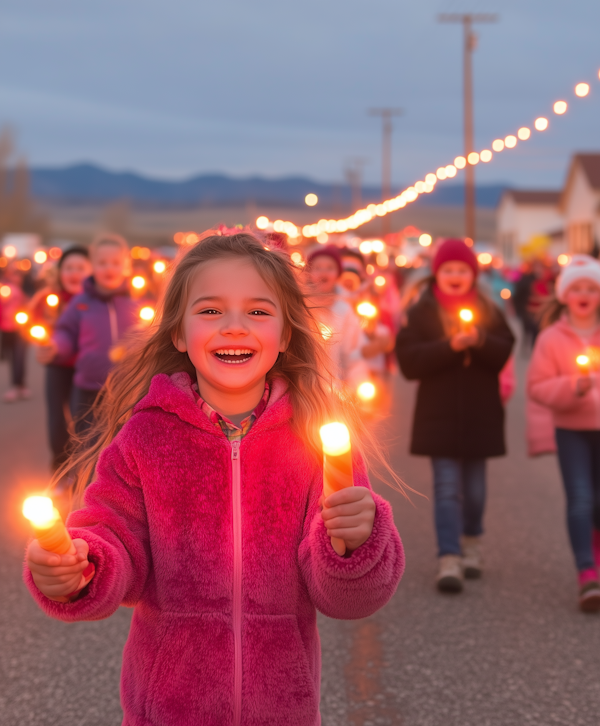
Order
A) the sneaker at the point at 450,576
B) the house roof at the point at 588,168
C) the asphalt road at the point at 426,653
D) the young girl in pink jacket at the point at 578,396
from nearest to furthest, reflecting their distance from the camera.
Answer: the asphalt road at the point at 426,653 < the young girl in pink jacket at the point at 578,396 < the sneaker at the point at 450,576 < the house roof at the point at 588,168

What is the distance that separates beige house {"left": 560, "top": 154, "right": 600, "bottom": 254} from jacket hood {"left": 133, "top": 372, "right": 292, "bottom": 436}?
50.8m

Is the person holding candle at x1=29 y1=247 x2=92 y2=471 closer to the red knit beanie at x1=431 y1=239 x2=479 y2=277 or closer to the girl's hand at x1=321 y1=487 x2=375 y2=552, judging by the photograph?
the red knit beanie at x1=431 y1=239 x2=479 y2=277

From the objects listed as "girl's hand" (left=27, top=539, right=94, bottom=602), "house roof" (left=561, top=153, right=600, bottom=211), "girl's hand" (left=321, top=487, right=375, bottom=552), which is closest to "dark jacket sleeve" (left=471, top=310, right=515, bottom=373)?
"girl's hand" (left=321, top=487, right=375, bottom=552)

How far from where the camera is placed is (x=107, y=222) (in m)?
144

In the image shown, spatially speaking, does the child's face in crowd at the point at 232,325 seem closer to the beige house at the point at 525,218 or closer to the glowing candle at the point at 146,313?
the glowing candle at the point at 146,313

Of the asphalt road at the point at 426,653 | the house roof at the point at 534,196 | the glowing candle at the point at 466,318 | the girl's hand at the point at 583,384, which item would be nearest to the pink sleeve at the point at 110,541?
the asphalt road at the point at 426,653

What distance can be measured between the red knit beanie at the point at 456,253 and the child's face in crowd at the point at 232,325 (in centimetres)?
336

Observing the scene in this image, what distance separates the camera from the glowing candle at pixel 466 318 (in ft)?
16.9

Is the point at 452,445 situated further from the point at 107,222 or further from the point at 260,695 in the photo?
the point at 107,222

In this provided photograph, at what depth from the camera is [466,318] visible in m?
5.16

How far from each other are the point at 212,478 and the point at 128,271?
4.83 metres

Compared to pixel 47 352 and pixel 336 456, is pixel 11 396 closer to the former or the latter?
pixel 47 352

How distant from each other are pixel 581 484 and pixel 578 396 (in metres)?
0.50

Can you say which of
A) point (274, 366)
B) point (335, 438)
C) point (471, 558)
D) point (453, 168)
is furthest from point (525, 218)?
point (335, 438)
